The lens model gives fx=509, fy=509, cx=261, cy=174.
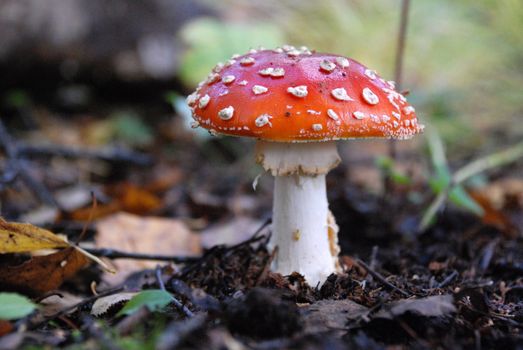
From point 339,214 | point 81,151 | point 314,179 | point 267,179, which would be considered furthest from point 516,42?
point 81,151

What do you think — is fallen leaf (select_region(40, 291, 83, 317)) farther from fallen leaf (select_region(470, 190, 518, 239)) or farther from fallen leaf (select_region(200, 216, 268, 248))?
fallen leaf (select_region(470, 190, 518, 239))

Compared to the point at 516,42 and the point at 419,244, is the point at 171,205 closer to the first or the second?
the point at 419,244

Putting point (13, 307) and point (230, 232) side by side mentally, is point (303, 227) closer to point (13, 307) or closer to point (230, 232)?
point (230, 232)

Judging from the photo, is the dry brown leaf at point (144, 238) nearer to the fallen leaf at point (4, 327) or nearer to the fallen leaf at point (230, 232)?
the fallen leaf at point (230, 232)

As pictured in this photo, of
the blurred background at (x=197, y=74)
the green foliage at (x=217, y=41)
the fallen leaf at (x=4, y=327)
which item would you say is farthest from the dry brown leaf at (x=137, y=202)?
the fallen leaf at (x=4, y=327)

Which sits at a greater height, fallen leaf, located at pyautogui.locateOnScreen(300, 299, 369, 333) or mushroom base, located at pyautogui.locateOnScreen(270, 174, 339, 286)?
mushroom base, located at pyautogui.locateOnScreen(270, 174, 339, 286)

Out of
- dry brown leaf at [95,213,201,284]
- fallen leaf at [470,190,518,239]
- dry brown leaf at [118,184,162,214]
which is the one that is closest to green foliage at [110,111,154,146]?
dry brown leaf at [118,184,162,214]
